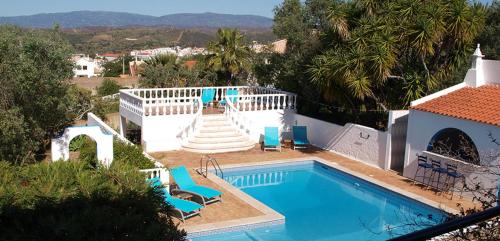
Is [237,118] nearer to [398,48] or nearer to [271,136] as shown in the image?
[271,136]

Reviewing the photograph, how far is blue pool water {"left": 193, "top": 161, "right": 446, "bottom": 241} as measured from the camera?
42.2ft

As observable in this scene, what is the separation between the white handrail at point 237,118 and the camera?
22.7m

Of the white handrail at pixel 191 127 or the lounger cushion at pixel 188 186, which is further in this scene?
the white handrail at pixel 191 127

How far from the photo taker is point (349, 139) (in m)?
20.6

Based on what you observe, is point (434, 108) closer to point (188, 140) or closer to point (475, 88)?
point (475, 88)

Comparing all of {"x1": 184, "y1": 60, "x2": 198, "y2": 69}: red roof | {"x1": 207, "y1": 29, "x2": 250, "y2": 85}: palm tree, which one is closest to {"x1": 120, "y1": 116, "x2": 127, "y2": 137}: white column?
{"x1": 207, "y1": 29, "x2": 250, "y2": 85}: palm tree

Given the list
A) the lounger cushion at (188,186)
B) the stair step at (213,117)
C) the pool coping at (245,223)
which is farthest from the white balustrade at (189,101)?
the pool coping at (245,223)

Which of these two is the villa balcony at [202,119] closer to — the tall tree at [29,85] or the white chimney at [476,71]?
the tall tree at [29,85]

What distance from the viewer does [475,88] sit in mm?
17172

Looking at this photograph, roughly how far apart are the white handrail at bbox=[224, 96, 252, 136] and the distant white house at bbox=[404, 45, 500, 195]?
765cm

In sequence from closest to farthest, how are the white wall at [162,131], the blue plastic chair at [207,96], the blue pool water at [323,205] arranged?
the blue pool water at [323,205] < the white wall at [162,131] < the blue plastic chair at [207,96]

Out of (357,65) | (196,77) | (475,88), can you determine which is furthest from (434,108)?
(196,77)

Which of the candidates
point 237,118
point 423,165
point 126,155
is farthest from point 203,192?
point 237,118

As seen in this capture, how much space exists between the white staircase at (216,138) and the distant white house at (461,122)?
732 cm
